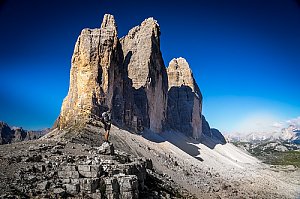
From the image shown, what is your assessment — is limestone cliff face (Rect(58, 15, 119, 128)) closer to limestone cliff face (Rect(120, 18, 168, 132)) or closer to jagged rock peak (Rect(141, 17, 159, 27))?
limestone cliff face (Rect(120, 18, 168, 132))

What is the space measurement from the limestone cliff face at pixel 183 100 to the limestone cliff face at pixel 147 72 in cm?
1414

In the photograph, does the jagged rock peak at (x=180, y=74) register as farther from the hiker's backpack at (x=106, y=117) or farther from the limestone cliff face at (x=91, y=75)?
the hiker's backpack at (x=106, y=117)

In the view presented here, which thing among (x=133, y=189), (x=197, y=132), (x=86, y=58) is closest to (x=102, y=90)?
(x=86, y=58)

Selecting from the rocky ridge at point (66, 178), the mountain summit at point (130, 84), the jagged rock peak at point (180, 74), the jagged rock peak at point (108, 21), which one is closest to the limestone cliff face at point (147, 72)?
the mountain summit at point (130, 84)

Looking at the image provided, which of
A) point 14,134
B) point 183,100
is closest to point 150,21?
point 183,100

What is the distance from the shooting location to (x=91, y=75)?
153 ft

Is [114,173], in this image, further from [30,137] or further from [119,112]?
[30,137]

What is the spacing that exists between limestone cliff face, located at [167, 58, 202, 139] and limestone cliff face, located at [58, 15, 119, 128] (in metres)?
43.5

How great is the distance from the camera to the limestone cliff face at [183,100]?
95.0 meters

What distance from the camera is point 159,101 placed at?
78438 mm

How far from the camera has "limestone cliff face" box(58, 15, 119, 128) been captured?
148 feet

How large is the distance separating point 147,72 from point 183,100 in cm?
3152

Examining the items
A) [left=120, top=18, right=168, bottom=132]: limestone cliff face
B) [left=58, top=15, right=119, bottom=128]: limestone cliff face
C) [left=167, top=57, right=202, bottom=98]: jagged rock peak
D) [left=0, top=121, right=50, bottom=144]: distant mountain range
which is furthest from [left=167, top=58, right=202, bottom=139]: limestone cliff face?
[left=58, top=15, right=119, bottom=128]: limestone cliff face

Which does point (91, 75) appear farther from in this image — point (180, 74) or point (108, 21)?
point (180, 74)
